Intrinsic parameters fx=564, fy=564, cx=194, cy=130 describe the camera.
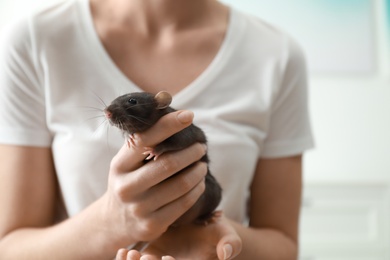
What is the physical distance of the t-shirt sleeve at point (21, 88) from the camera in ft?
3.41

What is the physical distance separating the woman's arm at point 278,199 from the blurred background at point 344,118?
1410mm

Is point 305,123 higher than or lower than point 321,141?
higher

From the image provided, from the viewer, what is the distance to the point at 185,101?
1090mm

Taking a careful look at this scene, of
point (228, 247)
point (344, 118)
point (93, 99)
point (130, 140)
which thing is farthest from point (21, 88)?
point (344, 118)

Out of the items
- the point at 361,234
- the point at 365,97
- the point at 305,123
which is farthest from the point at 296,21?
the point at 305,123

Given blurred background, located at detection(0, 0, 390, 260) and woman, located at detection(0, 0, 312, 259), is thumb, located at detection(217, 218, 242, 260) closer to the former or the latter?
woman, located at detection(0, 0, 312, 259)

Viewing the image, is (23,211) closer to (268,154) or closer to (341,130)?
(268,154)

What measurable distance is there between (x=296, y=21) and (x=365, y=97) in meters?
0.50

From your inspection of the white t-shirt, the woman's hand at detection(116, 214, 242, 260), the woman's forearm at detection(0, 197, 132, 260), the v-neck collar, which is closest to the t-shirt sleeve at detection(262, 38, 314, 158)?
the white t-shirt

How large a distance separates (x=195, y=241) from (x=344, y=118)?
2.00 metres

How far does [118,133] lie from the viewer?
104cm

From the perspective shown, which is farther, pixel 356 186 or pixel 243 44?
pixel 356 186

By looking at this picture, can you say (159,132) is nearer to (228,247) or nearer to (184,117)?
(184,117)

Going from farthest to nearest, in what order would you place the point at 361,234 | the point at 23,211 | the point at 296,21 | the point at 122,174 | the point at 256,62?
the point at 296,21, the point at 361,234, the point at 256,62, the point at 23,211, the point at 122,174
